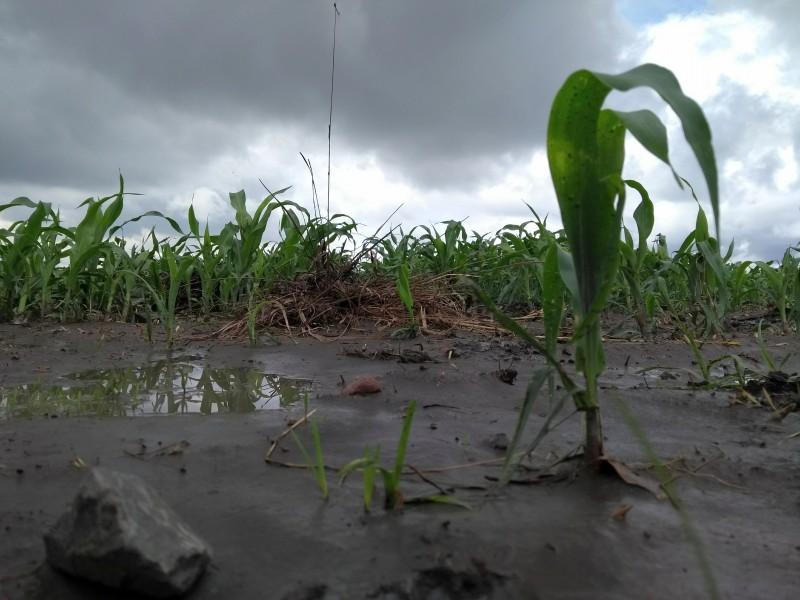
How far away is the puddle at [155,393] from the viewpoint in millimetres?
1685

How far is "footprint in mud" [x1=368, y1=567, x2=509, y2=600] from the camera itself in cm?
73

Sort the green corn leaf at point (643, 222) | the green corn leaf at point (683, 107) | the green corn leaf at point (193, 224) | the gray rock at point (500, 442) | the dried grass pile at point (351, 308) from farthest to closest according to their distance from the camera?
the green corn leaf at point (193, 224) < the dried grass pile at point (351, 308) < the green corn leaf at point (643, 222) < the gray rock at point (500, 442) < the green corn leaf at point (683, 107)

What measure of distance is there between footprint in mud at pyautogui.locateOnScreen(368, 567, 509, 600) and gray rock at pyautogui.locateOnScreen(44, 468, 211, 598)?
22cm

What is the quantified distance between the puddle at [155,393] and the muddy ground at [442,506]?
0.15m

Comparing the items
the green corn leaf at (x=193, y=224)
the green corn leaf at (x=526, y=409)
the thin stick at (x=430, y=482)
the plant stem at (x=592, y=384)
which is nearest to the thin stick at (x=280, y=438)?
the thin stick at (x=430, y=482)

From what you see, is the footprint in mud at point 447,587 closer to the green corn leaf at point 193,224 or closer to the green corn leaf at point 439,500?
the green corn leaf at point 439,500

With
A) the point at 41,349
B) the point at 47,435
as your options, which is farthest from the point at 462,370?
the point at 41,349

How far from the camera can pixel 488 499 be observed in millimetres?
969

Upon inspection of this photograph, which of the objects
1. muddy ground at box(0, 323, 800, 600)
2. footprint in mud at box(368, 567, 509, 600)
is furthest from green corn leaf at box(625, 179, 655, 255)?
footprint in mud at box(368, 567, 509, 600)

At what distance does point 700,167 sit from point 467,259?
12.7 ft

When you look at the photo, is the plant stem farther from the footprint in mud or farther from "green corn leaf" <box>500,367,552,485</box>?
the footprint in mud

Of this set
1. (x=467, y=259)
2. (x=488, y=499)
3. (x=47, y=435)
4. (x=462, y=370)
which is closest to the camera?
(x=488, y=499)

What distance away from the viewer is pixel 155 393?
1.92 m

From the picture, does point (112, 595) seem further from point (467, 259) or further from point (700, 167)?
point (467, 259)
